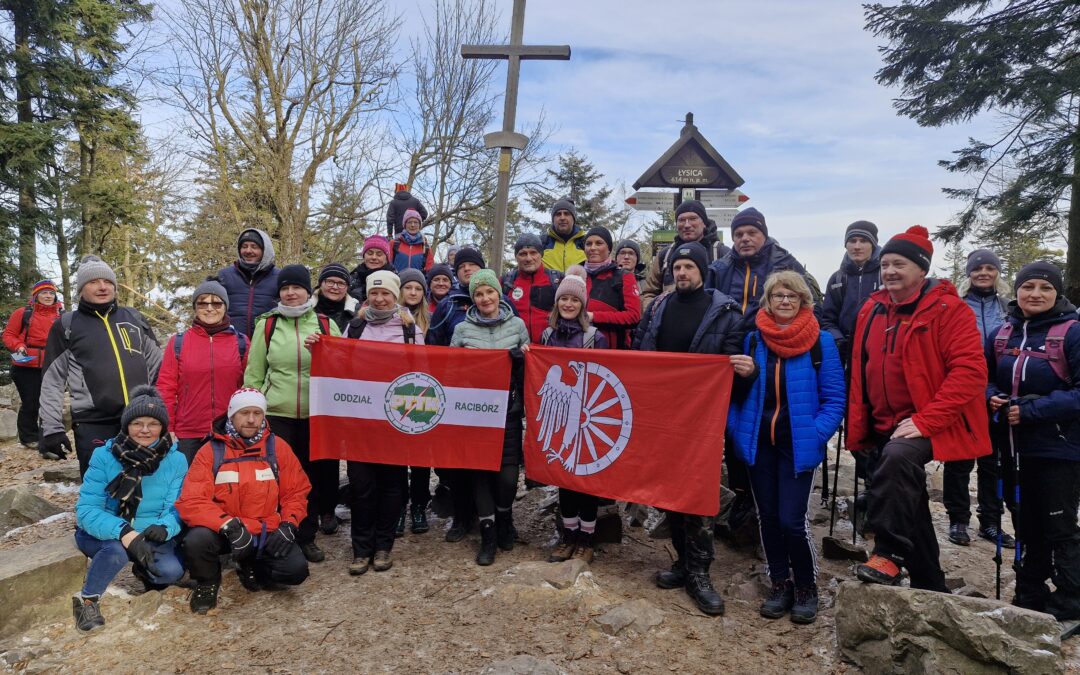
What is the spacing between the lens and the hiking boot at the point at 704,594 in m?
4.15

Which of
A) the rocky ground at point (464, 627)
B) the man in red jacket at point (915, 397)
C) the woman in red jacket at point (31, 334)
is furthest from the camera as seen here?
the woman in red jacket at point (31, 334)

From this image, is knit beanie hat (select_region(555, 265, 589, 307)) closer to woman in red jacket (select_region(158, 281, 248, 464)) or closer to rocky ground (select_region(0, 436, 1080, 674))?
rocky ground (select_region(0, 436, 1080, 674))

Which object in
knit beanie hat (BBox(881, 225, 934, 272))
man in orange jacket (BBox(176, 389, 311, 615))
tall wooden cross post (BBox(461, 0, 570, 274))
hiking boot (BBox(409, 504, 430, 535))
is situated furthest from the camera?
tall wooden cross post (BBox(461, 0, 570, 274))

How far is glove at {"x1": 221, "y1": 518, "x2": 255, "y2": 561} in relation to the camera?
163 inches

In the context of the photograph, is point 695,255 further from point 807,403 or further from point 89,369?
point 89,369

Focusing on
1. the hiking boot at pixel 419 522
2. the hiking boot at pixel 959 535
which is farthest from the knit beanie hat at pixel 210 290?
the hiking boot at pixel 959 535

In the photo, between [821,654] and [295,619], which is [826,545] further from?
[295,619]

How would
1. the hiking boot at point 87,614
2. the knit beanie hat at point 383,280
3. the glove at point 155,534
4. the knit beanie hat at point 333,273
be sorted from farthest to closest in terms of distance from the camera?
1. the knit beanie hat at point 333,273
2. the knit beanie hat at point 383,280
3. the glove at point 155,534
4. the hiking boot at point 87,614

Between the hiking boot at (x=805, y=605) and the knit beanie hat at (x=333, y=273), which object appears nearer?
the hiking boot at (x=805, y=605)

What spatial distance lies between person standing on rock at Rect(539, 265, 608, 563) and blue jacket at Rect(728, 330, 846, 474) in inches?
54.4

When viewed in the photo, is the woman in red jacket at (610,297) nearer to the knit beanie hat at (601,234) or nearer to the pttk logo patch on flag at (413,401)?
the knit beanie hat at (601,234)

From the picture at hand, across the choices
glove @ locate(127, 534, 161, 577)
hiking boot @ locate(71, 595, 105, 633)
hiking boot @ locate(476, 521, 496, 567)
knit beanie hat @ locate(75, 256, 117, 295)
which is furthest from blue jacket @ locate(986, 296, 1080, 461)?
knit beanie hat @ locate(75, 256, 117, 295)

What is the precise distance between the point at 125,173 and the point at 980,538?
22.7 metres

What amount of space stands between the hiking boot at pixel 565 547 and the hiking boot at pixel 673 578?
0.71m
